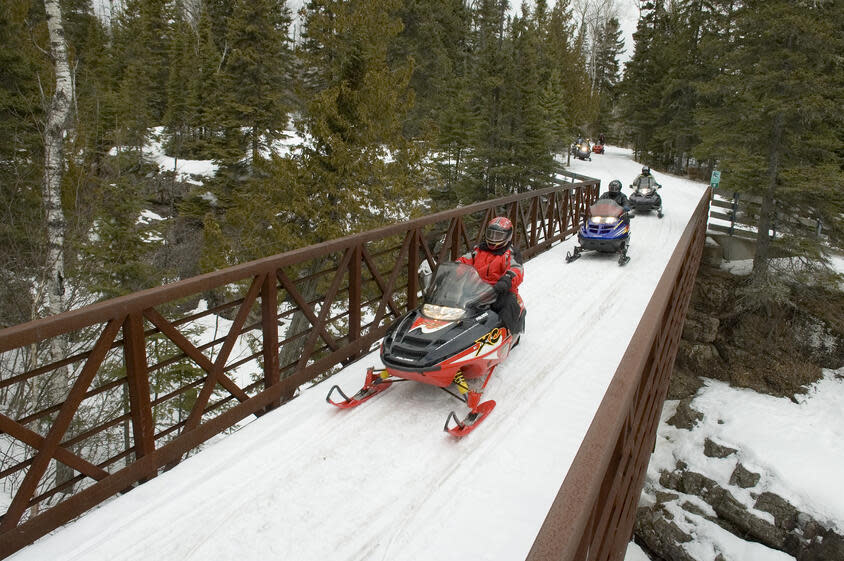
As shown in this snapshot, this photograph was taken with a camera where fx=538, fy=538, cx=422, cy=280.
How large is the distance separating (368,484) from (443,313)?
1.71 metres

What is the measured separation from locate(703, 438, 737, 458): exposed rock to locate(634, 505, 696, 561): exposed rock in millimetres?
2152

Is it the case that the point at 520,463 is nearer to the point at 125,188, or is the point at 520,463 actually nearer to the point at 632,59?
the point at 125,188

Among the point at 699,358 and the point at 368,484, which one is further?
the point at 699,358

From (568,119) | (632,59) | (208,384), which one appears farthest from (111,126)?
(632,59)

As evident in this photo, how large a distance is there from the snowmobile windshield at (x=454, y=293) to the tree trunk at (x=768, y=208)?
45.2 ft

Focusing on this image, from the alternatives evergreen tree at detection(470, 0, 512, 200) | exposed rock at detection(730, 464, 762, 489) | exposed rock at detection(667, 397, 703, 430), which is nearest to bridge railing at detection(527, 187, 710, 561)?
exposed rock at detection(730, 464, 762, 489)

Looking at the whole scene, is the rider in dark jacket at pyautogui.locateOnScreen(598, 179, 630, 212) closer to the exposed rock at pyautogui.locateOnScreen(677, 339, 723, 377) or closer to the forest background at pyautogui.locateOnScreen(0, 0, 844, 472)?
the forest background at pyautogui.locateOnScreen(0, 0, 844, 472)

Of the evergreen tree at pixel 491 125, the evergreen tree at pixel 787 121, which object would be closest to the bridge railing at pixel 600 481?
the evergreen tree at pixel 787 121

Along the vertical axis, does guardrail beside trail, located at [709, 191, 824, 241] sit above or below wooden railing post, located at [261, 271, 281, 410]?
below

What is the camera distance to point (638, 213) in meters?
16.2

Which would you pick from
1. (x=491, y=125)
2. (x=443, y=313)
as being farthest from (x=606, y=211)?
(x=491, y=125)

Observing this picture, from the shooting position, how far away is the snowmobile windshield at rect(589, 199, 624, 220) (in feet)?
34.1

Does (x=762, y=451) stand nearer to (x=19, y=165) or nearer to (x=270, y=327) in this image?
(x=270, y=327)

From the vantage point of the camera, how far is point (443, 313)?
4.93m
